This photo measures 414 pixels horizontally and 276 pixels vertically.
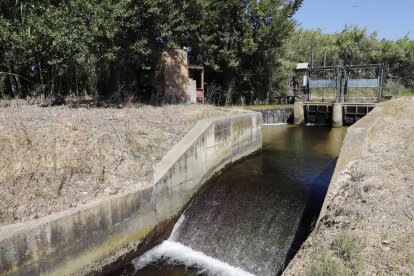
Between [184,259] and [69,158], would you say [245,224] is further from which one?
[69,158]

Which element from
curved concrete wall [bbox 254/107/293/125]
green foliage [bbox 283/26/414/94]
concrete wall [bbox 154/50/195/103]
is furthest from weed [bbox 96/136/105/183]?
green foliage [bbox 283/26/414/94]

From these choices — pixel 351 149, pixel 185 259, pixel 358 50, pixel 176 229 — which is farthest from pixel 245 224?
pixel 358 50

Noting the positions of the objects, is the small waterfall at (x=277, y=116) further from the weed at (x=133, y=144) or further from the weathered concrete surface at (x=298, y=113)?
the weed at (x=133, y=144)

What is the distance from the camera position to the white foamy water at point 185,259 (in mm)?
5810

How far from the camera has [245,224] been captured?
22.3 feet

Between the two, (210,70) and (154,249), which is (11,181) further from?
Result: (210,70)

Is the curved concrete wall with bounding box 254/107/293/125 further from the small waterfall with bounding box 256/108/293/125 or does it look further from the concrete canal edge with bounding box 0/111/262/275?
the concrete canal edge with bounding box 0/111/262/275

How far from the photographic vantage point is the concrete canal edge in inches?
184

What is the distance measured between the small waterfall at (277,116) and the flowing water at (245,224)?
934 cm

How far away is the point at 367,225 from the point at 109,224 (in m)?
4.16

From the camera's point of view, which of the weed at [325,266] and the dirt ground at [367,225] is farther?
the dirt ground at [367,225]

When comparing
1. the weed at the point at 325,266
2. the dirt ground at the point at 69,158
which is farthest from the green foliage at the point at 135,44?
the weed at the point at 325,266

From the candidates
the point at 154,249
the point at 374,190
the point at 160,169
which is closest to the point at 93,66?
the point at 160,169

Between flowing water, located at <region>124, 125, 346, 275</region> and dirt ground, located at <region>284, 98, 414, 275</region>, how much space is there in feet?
4.08
